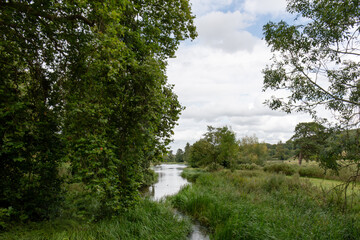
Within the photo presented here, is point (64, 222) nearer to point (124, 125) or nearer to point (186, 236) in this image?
point (124, 125)

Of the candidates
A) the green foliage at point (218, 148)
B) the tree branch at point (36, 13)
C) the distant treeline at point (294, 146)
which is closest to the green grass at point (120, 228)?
the distant treeline at point (294, 146)

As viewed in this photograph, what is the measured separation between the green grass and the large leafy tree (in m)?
0.59

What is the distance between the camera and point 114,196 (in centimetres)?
517

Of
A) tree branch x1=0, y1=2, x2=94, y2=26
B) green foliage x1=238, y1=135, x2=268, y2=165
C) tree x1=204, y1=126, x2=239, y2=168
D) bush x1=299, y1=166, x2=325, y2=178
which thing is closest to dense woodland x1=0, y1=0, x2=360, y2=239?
tree branch x1=0, y1=2, x2=94, y2=26

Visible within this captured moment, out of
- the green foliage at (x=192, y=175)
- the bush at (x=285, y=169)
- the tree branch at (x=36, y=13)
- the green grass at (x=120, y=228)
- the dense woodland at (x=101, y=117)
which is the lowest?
the green foliage at (x=192, y=175)

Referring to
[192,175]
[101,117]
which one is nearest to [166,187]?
[192,175]

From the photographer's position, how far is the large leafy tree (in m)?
4.52

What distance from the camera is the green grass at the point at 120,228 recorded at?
4.39m

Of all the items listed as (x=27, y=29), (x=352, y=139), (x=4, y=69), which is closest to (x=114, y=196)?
(x=4, y=69)

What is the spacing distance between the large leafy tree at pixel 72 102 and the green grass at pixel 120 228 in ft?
1.93

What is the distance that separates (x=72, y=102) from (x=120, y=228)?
12.9 ft

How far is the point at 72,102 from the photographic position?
14.8 ft

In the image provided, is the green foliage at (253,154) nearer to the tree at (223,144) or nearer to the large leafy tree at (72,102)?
the tree at (223,144)

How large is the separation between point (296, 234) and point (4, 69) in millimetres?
9475
